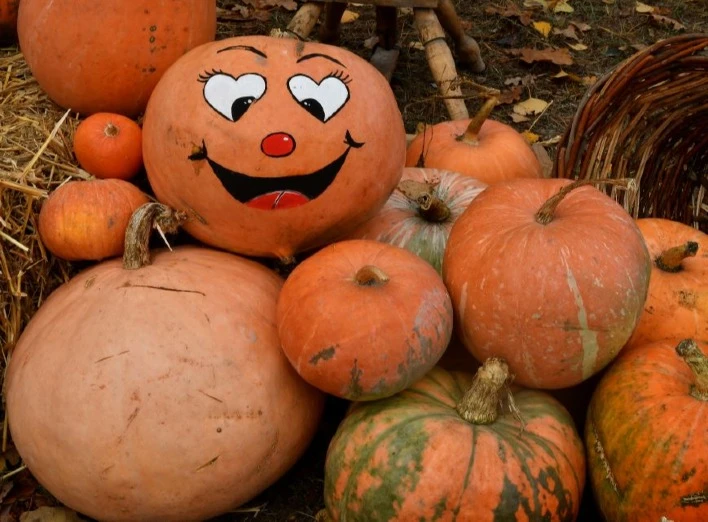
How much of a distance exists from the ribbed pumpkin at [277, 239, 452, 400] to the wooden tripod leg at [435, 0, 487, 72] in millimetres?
2305

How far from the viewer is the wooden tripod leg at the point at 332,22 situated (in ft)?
12.1

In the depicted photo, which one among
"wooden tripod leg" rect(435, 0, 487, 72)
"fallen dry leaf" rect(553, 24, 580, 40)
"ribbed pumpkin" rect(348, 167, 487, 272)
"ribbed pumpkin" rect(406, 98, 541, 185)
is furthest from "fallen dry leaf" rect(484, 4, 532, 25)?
"ribbed pumpkin" rect(348, 167, 487, 272)

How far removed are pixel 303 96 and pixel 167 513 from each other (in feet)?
3.19

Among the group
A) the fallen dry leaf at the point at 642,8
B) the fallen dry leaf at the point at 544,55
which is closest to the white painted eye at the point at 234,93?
the fallen dry leaf at the point at 544,55

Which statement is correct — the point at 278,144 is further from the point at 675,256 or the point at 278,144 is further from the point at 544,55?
the point at 544,55

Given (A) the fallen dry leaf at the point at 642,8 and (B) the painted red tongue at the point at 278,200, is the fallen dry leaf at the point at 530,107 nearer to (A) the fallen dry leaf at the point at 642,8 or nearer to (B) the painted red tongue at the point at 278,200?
(A) the fallen dry leaf at the point at 642,8

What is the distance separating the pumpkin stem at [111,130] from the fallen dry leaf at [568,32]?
10.7 ft

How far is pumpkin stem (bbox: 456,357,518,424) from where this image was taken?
1584mm

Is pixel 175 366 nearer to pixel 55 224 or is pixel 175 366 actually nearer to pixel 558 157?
pixel 55 224

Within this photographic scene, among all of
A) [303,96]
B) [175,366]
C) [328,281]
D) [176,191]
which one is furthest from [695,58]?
[175,366]

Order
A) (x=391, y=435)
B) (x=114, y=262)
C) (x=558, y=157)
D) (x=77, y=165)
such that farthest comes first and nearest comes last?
(x=558, y=157), (x=77, y=165), (x=114, y=262), (x=391, y=435)

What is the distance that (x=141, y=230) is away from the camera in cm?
182

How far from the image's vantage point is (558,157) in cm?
226

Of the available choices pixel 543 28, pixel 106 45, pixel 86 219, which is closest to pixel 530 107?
pixel 543 28
